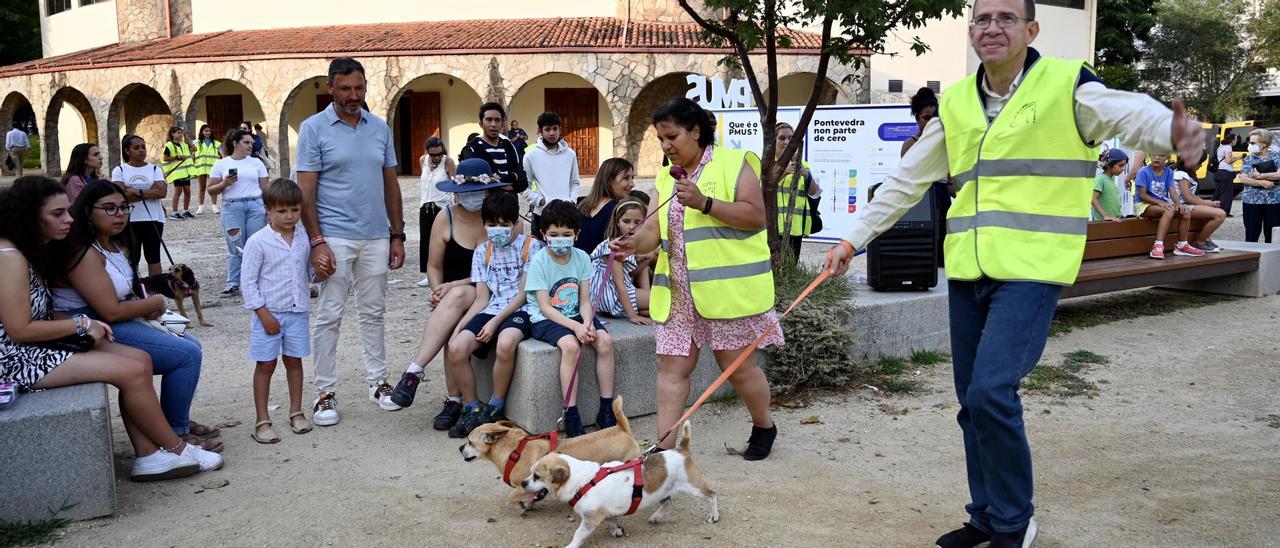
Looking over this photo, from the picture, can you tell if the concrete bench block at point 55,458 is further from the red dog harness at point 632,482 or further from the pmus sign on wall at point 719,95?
the pmus sign on wall at point 719,95

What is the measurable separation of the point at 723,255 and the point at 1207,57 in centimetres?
4280

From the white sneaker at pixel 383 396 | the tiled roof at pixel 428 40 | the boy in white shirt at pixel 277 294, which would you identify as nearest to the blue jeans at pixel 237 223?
the white sneaker at pixel 383 396

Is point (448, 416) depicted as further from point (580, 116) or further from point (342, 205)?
point (580, 116)

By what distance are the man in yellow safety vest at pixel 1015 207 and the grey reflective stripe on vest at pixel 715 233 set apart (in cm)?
110

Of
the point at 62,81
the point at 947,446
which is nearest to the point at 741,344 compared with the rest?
the point at 947,446

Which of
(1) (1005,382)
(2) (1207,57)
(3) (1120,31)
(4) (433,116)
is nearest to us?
(1) (1005,382)

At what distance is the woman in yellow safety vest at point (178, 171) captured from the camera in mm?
17469

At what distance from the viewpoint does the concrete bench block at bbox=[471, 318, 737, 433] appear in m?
5.11

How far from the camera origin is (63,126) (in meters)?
33.8

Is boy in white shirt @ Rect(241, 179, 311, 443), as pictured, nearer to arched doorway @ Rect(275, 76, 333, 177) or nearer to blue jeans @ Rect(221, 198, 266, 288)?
blue jeans @ Rect(221, 198, 266, 288)

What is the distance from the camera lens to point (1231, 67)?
1577 inches

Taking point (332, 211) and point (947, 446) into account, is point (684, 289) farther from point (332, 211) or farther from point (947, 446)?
point (332, 211)

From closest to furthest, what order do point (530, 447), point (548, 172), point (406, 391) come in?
point (530, 447) < point (406, 391) < point (548, 172)

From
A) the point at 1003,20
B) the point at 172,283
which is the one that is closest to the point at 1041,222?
the point at 1003,20
